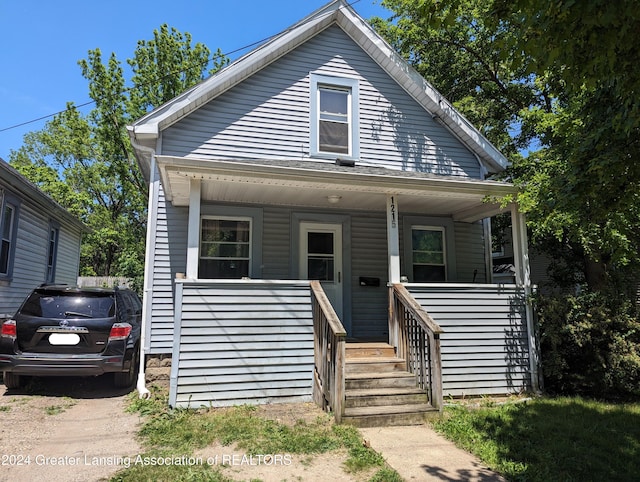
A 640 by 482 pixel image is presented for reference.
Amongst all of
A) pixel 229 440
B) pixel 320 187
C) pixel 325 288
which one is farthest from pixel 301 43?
pixel 229 440

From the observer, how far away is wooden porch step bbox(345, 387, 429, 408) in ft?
16.8

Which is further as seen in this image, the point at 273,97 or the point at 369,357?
the point at 273,97

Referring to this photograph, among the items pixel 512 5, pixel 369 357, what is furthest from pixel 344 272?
pixel 512 5

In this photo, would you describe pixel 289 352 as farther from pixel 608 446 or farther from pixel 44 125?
pixel 44 125

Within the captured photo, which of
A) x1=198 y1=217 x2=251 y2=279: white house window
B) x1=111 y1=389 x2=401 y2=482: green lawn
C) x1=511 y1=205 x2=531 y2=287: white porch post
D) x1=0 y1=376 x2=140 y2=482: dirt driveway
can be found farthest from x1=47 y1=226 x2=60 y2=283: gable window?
x1=511 y1=205 x2=531 y2=287: white porch post

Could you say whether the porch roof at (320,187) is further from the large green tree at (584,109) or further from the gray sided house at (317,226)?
the large green tree at (584,109)

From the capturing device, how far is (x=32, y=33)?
1086 cm

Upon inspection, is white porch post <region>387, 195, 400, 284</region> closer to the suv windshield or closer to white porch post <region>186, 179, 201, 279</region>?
white porch post <region>186, 179, 201, 279</region>

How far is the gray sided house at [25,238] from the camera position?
27.6ft

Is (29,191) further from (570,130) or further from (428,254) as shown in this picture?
(570,130)

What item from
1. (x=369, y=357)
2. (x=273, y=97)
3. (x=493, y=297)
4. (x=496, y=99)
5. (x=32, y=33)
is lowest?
(x=369, y=357)

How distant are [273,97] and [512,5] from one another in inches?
234

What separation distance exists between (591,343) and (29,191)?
37.1 feet

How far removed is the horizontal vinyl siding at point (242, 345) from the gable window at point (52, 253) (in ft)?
27.8
